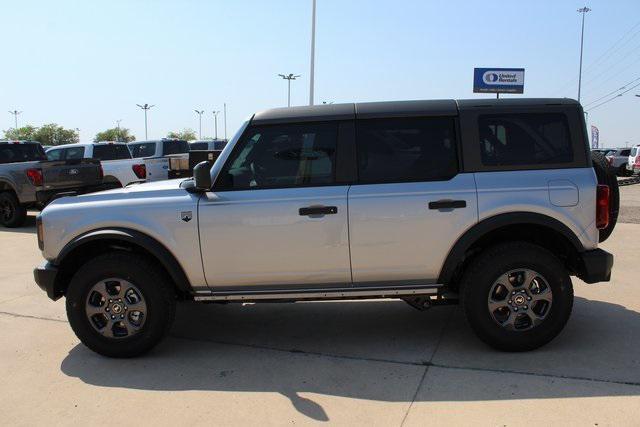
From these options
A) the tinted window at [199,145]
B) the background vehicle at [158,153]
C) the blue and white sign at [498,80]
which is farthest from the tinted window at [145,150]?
the blue and white sign at [498,80]

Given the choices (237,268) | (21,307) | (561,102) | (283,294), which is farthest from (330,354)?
(21,307)

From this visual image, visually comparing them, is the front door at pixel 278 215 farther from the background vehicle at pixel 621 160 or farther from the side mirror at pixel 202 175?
the background vehicle at pixel 621 160

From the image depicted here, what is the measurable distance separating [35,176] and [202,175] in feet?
28.3

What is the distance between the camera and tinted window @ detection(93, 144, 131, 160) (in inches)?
535

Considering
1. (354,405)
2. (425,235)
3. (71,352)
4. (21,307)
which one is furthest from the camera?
(21,307)

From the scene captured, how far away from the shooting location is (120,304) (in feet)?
14.0

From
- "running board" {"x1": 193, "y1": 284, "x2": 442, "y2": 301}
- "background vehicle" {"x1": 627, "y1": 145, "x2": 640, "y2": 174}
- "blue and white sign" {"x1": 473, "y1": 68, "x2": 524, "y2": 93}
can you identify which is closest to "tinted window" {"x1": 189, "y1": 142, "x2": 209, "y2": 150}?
"blue and white sign" {"x1": 473, "y1": 68, "x2": 524, "y2": 93}

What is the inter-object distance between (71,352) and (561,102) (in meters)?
4.40

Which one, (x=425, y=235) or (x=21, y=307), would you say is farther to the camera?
(x=21, y=307)

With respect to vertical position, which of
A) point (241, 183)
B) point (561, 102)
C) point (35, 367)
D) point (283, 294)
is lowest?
point (35, 367)

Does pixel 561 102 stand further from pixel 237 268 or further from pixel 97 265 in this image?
pixel 97 265

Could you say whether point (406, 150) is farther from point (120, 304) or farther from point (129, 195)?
point (120, 304)

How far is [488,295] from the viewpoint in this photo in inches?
160

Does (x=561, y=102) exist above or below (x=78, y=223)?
above
